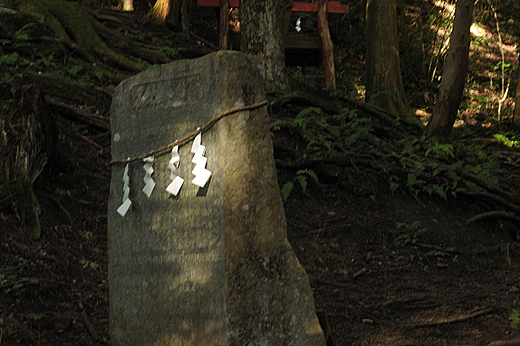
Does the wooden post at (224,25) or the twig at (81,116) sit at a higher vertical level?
the wooden post at (224,25)

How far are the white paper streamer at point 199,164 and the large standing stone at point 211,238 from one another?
36 mm

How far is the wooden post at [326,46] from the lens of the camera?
10.8m

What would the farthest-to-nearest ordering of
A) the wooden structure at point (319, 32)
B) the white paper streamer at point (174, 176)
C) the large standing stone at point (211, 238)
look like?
the wooden structure at point (319, 32) < the white paper streamer at point (174, 176) < the large standing stone at point (211, 238)

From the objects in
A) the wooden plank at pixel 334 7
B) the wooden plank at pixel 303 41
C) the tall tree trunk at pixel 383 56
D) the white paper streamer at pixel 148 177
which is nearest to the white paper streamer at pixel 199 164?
the white paper streamer at pixel 148 177

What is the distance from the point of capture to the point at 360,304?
4.28 meters

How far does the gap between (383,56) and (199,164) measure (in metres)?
7.33

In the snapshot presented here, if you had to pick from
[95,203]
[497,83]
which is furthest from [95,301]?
[497,83]

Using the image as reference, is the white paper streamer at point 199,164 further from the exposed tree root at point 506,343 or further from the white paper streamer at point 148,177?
the exposed tree root at point 506,343

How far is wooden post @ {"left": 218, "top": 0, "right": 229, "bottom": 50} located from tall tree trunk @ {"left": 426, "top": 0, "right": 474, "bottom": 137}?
475 cm

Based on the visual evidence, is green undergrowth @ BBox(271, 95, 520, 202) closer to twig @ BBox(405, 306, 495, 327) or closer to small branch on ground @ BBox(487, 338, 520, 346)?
twig @ BBox(405, 306, 495, 327)

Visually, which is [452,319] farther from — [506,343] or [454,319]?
[506,343]

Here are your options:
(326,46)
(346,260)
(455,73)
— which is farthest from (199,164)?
(326,46)

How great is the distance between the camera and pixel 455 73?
7.52m

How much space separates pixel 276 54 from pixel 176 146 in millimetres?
4824
